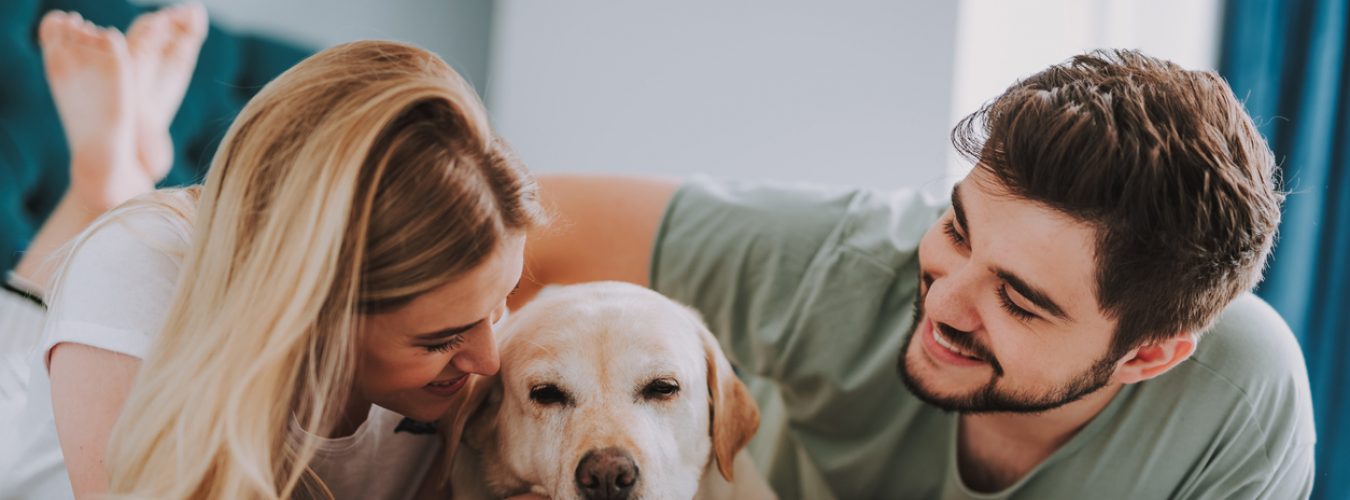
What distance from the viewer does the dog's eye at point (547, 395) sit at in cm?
149

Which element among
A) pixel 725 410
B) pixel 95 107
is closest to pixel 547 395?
pixel 725 410

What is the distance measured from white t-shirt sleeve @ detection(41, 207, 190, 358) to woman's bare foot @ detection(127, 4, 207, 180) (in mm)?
1302

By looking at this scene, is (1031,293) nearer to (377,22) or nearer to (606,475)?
(606,475)

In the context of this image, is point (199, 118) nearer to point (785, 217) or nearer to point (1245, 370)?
point (785, 217)

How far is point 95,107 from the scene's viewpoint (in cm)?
239

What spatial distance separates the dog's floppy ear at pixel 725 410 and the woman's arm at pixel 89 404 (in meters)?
0.84

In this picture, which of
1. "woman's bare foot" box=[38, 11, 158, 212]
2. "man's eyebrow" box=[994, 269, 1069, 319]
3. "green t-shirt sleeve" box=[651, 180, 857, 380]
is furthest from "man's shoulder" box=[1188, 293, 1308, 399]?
"woman's bare foot" box=[38, 11, 158, 212]

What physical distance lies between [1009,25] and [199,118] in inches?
112

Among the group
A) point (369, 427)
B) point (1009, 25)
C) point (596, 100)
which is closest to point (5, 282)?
point (369, 427)

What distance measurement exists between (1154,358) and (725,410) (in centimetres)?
74

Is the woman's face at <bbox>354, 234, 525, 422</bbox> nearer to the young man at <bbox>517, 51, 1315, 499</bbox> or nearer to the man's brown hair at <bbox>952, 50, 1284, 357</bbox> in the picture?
the young man at <bbox>517, 51, 1315, 499</bbox>

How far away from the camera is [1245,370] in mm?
1723

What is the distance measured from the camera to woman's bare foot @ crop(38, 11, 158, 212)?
94.0 inches

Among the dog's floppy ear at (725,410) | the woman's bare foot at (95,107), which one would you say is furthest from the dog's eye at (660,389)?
the woman's bare foot at (95,107)
